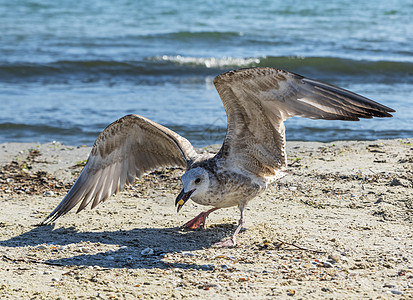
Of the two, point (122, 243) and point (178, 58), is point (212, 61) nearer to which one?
point (178, 58)

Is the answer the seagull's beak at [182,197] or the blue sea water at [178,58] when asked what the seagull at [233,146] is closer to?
the seagull's beak at [182,197]

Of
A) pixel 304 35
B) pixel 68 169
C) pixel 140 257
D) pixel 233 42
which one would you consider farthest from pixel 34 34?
pixel 140 257

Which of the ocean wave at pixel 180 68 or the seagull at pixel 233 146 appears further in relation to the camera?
the ocean wave at pixel 180 68

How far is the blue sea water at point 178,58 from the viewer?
9.06 meters

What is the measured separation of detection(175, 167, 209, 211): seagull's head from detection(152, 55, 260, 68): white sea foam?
1038 centimetres

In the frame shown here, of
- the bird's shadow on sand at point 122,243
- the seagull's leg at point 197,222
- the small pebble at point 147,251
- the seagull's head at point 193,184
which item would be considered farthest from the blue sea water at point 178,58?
the small pebble at point 147,251

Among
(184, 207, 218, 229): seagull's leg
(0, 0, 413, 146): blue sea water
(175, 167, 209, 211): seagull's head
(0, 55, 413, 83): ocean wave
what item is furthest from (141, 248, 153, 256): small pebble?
(0, 55, 413, 83): ocean wave

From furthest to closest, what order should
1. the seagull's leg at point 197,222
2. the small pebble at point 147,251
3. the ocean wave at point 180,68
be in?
the ocean wave at point 180,68 → the seagull's leg at point 197,222 → the small pebble at point 147,251

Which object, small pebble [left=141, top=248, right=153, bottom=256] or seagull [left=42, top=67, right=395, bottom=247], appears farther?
→ seagull [left=42, top=67, right=395, bottom=247]

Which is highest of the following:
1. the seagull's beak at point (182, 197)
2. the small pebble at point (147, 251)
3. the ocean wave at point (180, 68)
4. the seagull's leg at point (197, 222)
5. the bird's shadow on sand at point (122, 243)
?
the ocean wave at point (180, 68)

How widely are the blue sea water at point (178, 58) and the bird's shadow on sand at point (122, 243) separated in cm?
328

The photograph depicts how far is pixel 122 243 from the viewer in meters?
4.64

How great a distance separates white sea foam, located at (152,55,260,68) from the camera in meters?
15.0

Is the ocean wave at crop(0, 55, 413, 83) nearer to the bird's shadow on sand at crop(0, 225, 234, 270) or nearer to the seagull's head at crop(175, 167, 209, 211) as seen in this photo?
the bird's shadow on sand at crop(0, 225, 234, 270)
